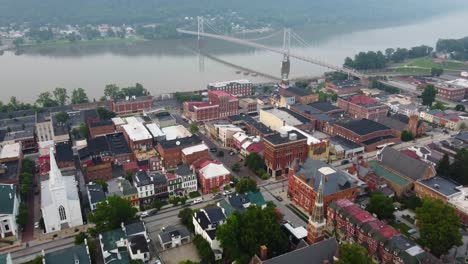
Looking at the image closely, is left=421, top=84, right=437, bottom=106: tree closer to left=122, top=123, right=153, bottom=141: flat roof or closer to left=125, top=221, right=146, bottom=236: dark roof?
left=122, top=123, right=153, bottom=141: flat roof

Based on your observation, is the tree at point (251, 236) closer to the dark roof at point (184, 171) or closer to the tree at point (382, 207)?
the tree at point (382, 207)

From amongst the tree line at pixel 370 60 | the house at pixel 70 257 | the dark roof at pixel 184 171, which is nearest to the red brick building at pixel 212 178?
the dark roof at pixel 184 171

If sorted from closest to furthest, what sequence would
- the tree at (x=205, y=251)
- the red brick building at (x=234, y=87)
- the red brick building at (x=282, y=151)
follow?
the tree at (x=205, y=251), the red brick building at (x=282, y=151), the red brick building at (x=234, y=87)

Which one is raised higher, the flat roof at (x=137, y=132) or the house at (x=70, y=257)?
the flat roof at (x=137, y=132)

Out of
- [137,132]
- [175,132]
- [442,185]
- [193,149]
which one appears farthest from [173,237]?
[442,185]

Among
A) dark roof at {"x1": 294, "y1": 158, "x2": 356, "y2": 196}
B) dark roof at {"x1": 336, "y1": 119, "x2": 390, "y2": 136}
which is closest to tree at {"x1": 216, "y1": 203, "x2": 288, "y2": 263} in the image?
dark roof at {"x1": 294, "y1": 158, "x2": 356, "y2": 196}

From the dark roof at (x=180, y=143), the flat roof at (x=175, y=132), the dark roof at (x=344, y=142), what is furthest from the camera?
the flat roof at (x=175, y=132)

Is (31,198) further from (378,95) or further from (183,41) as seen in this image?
(183,41)
